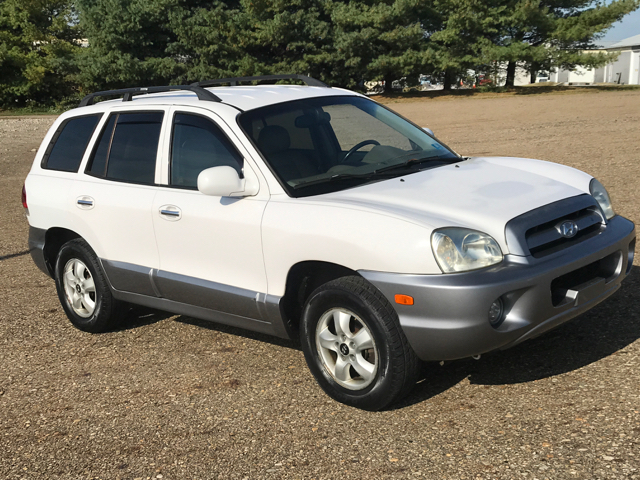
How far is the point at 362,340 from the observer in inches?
159

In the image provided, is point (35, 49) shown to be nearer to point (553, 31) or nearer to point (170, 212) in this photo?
point (553, 31)

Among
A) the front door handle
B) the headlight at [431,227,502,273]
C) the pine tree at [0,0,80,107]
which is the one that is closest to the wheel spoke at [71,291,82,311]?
the front door handle

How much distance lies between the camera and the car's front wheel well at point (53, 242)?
605cm

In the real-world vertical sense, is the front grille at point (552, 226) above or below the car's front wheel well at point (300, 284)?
above

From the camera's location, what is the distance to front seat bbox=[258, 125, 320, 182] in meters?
4.58

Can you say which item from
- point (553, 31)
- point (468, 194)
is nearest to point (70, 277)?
point (468, 194)

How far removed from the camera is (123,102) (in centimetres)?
573

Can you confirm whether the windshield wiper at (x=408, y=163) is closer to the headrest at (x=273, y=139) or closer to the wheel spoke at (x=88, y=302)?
the headrest at (x=273, y=139)

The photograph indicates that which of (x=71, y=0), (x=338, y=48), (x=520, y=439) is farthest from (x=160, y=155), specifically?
(x=71, y=0)

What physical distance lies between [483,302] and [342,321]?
2.74 ft

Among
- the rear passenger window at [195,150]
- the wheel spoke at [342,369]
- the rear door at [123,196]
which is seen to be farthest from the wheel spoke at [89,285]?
the wheel spoke at [342,369]

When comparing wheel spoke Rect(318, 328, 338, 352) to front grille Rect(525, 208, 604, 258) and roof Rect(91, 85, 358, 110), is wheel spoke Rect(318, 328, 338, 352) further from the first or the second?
roof Rect(91, 85, 358, 110)

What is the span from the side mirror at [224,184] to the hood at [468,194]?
470 mm

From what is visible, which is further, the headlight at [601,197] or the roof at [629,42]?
the roof at [629,42]
